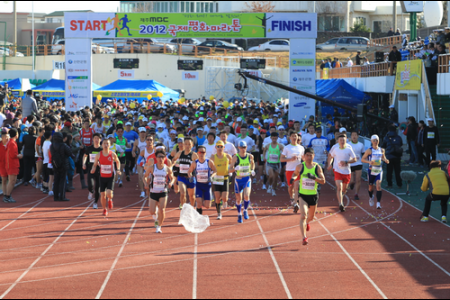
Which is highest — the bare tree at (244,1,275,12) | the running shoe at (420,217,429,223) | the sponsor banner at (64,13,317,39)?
the bare tree at (244,1,275,12)

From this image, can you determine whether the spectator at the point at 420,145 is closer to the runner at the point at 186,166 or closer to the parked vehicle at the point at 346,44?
the runner at the point at 186,166

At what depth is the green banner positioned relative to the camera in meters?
23.4

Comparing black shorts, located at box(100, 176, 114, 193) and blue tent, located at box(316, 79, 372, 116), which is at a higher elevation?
blue tent, located at box(316, 79, 372, 116)

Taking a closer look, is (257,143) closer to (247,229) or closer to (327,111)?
(247,229)

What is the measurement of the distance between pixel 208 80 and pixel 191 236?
3492 centimetres

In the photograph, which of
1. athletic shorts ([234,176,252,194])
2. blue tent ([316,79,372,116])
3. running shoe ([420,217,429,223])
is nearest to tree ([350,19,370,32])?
blue tent ([316,79,372,116])

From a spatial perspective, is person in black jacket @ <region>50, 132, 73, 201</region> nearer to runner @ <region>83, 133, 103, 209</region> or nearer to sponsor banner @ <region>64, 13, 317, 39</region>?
runner @ <region>83, 133, 103, 209</region>

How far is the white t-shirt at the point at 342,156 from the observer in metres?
13.7

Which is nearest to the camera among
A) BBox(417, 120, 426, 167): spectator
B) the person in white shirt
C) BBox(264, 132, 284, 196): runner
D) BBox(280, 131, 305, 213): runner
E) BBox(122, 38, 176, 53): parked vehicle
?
the person in white shirt

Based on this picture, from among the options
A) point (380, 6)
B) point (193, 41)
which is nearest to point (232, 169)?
point (193, 41)

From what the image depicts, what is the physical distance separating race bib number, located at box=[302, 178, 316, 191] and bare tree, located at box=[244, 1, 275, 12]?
57281 mm

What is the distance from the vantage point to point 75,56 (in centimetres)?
2420

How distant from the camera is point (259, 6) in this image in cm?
6581

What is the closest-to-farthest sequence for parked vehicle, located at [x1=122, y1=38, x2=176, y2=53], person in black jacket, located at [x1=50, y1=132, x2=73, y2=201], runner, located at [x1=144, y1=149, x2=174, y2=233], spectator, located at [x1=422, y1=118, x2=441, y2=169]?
runner, located at [x1=144, y1=149, x2=174, y2=233], person in black jacket, located at [x1=50, y1=132, x2=73, y2=201], spectator, located at [x1=422, y1=118, x2=441, y2=169], parked vehicle, located at [x1=122, y1=38, x2=176, y2=53]
